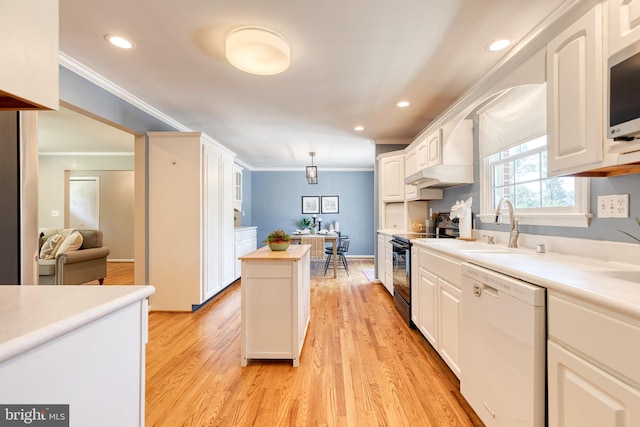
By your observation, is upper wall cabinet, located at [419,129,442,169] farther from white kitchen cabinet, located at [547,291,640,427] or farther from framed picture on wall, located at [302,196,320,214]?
framed picture on wall, located at [302,196,320,214]

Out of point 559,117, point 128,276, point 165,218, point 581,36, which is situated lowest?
point 128,276

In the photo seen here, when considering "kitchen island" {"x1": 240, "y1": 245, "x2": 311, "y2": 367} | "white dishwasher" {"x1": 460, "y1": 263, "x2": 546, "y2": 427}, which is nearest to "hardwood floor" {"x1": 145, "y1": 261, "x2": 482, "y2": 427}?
"kitchen island" {"x1": 240, "y1": 245, "x2": 311, "y2": 367}

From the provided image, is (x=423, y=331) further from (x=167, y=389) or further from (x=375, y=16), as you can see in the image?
(x=375, y=16)

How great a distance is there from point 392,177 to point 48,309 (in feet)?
14.1

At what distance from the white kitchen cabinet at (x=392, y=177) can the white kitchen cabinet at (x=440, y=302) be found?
1978 millimetres

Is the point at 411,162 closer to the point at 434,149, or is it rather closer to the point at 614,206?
the point at 434,149

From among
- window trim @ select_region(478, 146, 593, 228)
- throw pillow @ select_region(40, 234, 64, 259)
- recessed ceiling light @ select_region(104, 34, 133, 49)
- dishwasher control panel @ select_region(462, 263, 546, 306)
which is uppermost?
recessed ceiling light @ select_region(104, 34, 133, 49)

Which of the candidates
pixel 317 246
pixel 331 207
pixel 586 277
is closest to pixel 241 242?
pixel 317 246

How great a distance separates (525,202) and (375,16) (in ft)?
5.99

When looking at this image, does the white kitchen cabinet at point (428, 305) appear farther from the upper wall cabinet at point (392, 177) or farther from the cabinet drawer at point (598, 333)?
the upper wall cabinet at point (392, 177)

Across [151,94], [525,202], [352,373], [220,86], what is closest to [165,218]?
[151,94]

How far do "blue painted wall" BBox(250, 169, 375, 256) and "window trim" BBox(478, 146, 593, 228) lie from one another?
485 centimetres

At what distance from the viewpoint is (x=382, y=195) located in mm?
4773

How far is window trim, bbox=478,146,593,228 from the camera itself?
1.64 metres
